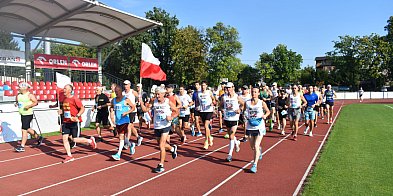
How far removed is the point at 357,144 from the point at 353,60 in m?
64.1

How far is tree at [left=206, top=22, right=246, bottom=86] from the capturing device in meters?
66.0

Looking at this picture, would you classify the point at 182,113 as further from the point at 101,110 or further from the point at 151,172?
the point at 151,172

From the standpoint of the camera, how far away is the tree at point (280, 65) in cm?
8388

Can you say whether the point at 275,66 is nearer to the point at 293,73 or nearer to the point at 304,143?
the point at 293,73

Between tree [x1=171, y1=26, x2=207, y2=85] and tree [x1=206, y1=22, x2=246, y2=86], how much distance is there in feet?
65.5

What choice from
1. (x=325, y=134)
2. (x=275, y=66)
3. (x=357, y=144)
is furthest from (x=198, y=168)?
(x=275, y=66)

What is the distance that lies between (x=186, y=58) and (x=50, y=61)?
72.2 ft

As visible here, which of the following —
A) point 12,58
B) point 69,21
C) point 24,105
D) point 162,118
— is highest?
point 69,21

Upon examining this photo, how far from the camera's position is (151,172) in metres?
7.38

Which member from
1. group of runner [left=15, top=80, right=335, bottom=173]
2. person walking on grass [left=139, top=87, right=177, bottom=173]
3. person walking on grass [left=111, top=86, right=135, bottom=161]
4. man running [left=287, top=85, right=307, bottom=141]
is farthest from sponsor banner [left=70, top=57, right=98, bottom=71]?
person walking on grass [left=139, top=87, right=177, bottom=173]

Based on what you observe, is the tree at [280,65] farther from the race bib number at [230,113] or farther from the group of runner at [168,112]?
the race bib number at [230,113]

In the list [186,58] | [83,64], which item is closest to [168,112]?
[83,64]

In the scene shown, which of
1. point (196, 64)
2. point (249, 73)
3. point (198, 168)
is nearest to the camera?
point (198, 168)

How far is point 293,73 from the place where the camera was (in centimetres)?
8512
